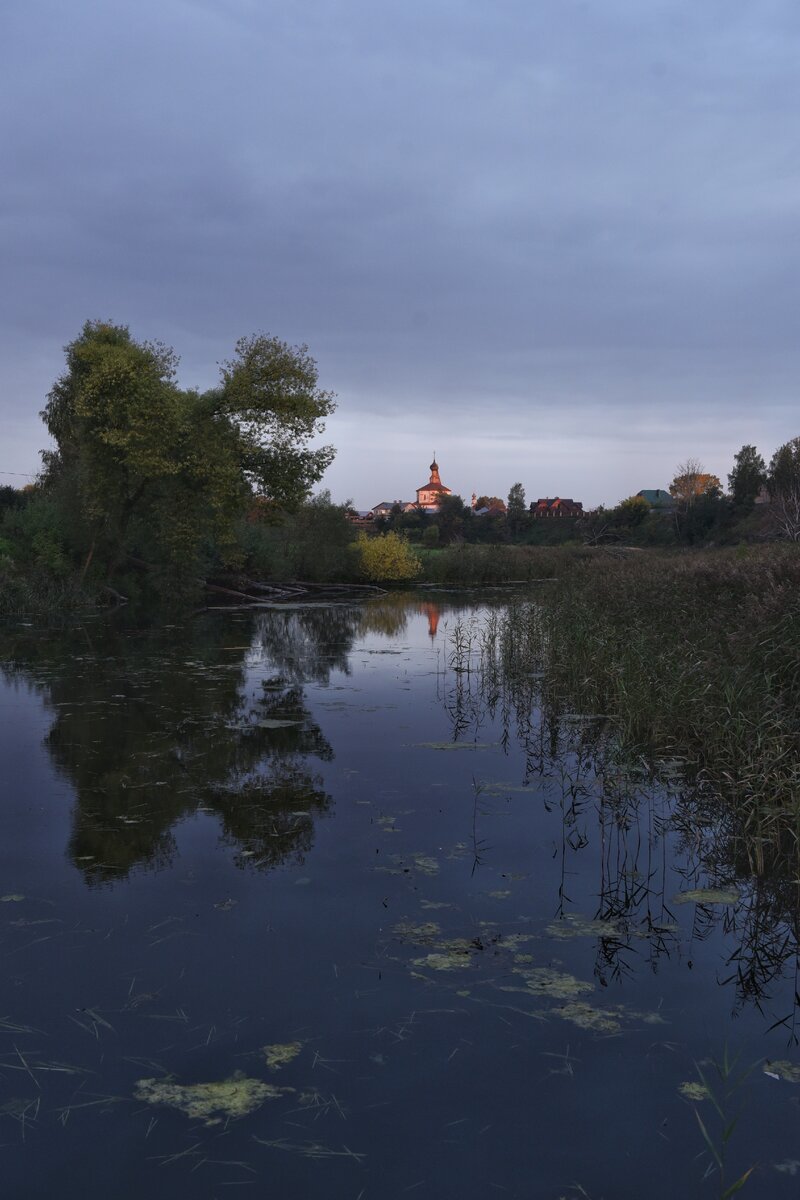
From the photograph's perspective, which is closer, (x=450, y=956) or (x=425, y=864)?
(x=450, y=956)

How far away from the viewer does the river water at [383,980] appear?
3.50m

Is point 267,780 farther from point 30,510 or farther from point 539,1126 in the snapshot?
point 30,510

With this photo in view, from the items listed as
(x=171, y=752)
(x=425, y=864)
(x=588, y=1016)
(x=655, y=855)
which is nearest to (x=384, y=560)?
(x=171, y=752)

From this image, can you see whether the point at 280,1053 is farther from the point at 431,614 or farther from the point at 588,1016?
the point at 431,614

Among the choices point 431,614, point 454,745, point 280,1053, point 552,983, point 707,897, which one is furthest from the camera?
point 431,614

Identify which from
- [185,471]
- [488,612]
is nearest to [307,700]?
[488,612]

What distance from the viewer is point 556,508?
10906 centimetres

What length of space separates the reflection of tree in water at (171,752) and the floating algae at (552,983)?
242 cm

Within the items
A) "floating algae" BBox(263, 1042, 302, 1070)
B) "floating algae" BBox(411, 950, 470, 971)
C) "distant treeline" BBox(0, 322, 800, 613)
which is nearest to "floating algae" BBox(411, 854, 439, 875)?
"floating algae" BBox(411, 950, 470, 971)

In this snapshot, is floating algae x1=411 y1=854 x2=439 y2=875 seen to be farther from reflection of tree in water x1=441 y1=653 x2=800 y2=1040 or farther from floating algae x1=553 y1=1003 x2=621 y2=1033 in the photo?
floating algae x1=553 y1=1003 x2=621 y2=1033

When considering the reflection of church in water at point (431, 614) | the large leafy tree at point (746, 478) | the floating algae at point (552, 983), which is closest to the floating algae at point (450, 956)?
the floating algae at point (552, 983)

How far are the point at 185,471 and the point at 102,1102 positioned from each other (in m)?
27.9

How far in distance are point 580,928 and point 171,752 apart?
5.79 metres

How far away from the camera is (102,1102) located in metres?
3.76
